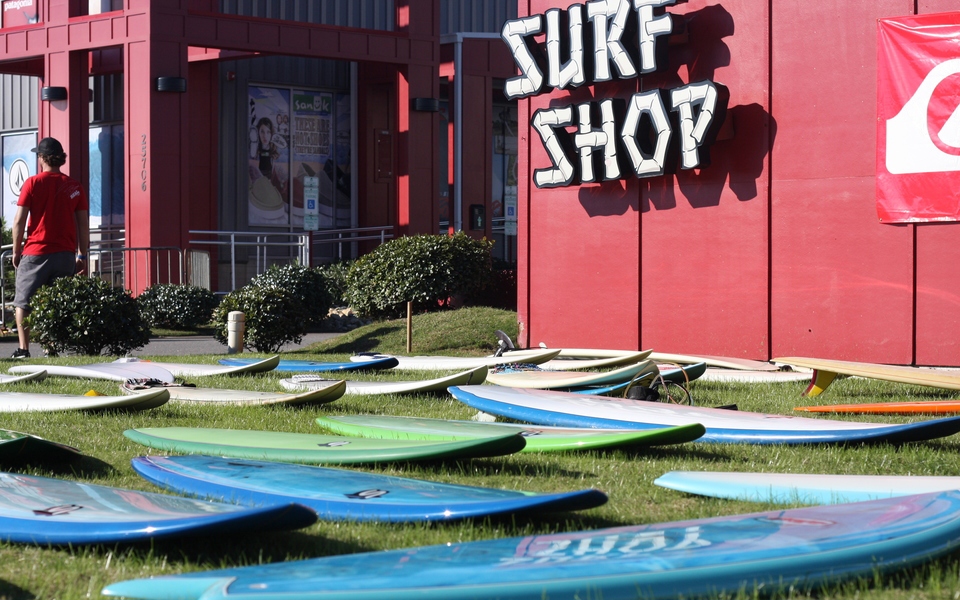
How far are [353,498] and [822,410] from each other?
11.0 ft

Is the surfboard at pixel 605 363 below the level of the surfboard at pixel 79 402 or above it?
below

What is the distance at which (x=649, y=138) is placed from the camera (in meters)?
9.77

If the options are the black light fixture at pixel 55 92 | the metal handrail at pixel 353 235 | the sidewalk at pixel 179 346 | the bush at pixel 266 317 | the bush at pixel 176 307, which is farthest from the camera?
the metal handrail at pixel 353 235

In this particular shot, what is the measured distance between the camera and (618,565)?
2.36 meters

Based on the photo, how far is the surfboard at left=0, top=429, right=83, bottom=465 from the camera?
408cm

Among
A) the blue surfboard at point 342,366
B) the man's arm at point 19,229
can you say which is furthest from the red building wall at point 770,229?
the man's arm at point 19,229

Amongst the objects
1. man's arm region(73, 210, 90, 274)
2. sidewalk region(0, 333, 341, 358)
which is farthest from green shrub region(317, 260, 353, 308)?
man's arm region(73, 210, 90, 274)

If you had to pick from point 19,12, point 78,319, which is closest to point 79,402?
point 78,319

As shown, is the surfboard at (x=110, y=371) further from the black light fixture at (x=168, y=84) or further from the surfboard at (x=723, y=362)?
the black light fixture at (x=168, y=84)

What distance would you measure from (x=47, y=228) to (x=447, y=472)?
22.6 ft

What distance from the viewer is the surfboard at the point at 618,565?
223 cm

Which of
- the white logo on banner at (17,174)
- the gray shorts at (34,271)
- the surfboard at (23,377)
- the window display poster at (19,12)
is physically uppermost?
the window display poster at (19,12)

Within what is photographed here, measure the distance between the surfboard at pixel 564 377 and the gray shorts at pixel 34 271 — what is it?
458 centimetres

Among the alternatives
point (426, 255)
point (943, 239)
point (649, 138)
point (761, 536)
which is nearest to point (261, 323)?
point (426, 255)
